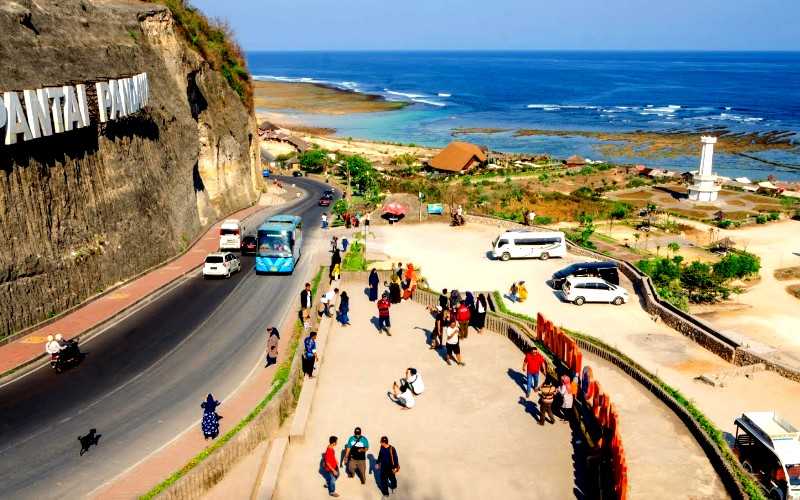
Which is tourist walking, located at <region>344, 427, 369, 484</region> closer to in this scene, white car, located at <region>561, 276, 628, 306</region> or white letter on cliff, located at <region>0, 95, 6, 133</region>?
white letter on cliff, located at <region>0, 95, 6, 133</region>

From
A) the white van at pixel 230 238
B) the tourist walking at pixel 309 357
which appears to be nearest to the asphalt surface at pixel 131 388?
the tourist walking at pixel 309 357

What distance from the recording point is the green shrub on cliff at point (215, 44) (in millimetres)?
47875

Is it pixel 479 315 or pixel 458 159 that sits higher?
pixel 458 159

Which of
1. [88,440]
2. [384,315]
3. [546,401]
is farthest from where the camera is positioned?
[384,315]

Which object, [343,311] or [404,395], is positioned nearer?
[404,395]

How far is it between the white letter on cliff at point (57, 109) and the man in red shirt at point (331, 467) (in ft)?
60.8

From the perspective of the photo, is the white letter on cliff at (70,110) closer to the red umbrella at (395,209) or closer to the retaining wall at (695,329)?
the red umbrella at (395,209)

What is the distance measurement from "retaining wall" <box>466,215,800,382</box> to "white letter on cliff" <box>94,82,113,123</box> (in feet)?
84.4

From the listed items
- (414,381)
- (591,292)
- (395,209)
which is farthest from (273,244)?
(414,381)

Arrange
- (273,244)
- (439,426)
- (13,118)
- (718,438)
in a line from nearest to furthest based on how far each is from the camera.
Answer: (718,438), (439,426), (13,118), (273,244)

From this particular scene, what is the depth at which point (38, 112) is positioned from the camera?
79.0 ft

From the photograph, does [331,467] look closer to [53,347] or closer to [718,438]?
[718,438]

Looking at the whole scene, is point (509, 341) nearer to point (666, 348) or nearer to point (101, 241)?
point (666, 348)

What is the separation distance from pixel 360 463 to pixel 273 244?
20.3 m
